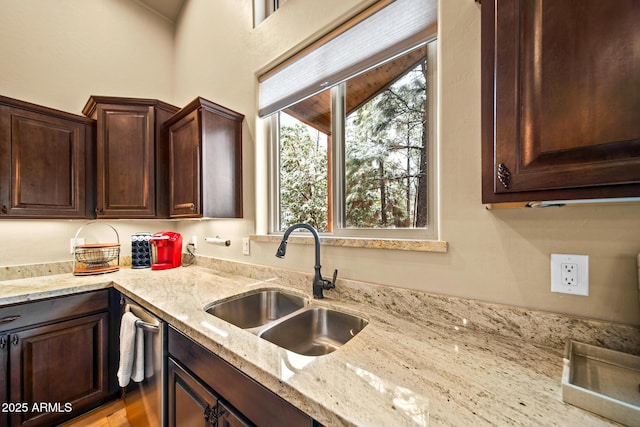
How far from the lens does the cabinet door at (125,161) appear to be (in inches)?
73.7

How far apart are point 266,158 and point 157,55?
6.36 ft

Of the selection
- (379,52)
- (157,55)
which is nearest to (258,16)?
(379,52)

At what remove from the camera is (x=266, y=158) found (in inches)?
71.3

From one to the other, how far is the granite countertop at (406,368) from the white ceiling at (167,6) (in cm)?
296

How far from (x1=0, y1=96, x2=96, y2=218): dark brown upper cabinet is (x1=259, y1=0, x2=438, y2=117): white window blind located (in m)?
1.43

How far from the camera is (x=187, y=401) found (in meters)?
0.96

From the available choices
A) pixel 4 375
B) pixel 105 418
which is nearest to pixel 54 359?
pixel 4 375

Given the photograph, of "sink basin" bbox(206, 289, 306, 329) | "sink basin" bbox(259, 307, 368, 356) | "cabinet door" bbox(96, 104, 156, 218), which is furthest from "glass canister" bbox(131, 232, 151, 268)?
"sink basin" bbox(259, 307, 368, 356)

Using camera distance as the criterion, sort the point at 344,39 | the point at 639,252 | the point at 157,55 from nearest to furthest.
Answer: the point at 639,252 → the point at 344,39 → the point at 157,55

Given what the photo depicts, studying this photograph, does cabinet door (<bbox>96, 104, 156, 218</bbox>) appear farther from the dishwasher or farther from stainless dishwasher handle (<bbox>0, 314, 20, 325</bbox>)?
the dishwasher

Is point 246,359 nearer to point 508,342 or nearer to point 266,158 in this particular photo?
point 508,342

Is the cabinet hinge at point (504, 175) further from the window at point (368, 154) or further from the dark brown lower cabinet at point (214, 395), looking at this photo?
the dark brown lower cabinet at point (214, 395)

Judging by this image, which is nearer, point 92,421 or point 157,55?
point 92,421

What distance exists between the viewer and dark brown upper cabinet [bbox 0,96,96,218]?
157 cm
